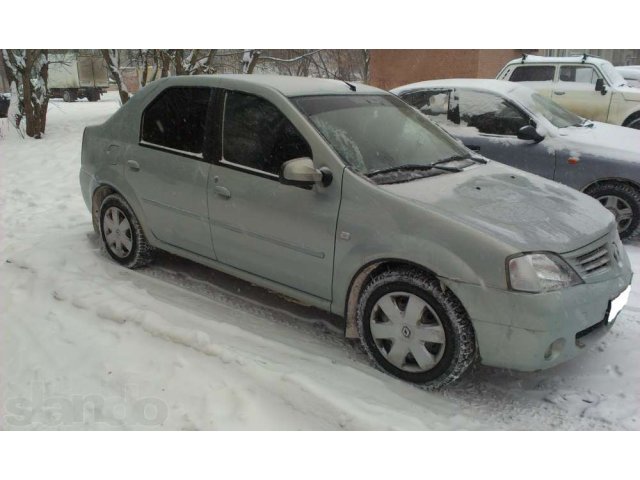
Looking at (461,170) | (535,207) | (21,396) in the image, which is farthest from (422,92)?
(21,396)

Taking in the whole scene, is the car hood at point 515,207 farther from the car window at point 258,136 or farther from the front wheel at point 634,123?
the front wheel at point 634,123

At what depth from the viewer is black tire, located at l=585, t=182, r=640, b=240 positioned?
218 inches

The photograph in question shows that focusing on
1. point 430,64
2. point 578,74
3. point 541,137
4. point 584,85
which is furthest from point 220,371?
point 430,64

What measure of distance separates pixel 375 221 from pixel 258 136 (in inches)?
42.5

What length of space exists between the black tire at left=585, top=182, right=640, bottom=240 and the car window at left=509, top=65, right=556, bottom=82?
19.4 ft

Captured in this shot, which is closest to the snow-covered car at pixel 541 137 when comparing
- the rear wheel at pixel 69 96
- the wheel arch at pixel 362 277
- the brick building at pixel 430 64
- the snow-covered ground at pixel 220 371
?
the snow-covered ground at pixel 220 371

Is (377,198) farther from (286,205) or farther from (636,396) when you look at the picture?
(636,396)

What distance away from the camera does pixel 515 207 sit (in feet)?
10.3

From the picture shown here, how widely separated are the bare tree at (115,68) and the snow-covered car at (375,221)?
862cm

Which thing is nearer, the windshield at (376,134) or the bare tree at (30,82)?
the windshield at (376,134)

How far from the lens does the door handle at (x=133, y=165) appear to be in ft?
14.2

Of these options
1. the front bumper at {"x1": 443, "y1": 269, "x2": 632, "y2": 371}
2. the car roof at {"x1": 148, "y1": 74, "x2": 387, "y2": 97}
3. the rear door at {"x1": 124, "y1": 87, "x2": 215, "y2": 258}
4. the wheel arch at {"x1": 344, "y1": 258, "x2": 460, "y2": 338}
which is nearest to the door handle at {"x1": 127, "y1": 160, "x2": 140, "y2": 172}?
the rear door at {"x1": 124, "y1": 87, "x2": 215, "y2": 258}

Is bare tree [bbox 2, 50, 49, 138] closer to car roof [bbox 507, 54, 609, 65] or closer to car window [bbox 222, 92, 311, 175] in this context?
Answer: car window [bbox 222, 92, 311, 175]

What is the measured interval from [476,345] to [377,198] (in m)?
0.98
